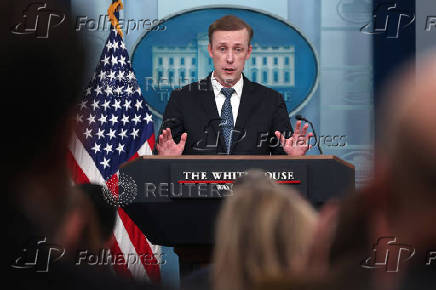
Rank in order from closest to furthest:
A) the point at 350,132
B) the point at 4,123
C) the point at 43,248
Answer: the point at 4,123, the point at 43,248, the point at 350,132

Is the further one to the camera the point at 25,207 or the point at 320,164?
the point at 320,164

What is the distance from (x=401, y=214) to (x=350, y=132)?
4.68m

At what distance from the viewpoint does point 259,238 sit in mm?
883

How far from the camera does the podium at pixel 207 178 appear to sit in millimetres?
2551

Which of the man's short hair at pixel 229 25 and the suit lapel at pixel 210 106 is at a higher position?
the man's short hair at pixel 229 25

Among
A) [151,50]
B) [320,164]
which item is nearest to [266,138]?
[320,164]

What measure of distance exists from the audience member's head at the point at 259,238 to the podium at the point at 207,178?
160cm

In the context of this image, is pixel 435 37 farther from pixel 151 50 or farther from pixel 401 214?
pixel 401 214

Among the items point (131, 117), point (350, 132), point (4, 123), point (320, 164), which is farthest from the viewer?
point (350, 132)

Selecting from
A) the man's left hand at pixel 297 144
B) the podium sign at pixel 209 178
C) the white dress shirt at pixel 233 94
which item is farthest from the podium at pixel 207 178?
the white dress shirt at pixel 233 94

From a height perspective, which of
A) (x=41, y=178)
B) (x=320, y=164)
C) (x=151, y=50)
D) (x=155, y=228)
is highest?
(x=151, y=50)

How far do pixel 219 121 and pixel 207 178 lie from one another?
0.94m

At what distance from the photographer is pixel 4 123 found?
0.58 m

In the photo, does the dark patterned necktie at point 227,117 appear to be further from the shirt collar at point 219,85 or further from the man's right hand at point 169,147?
the man's right hand at point 169,147
